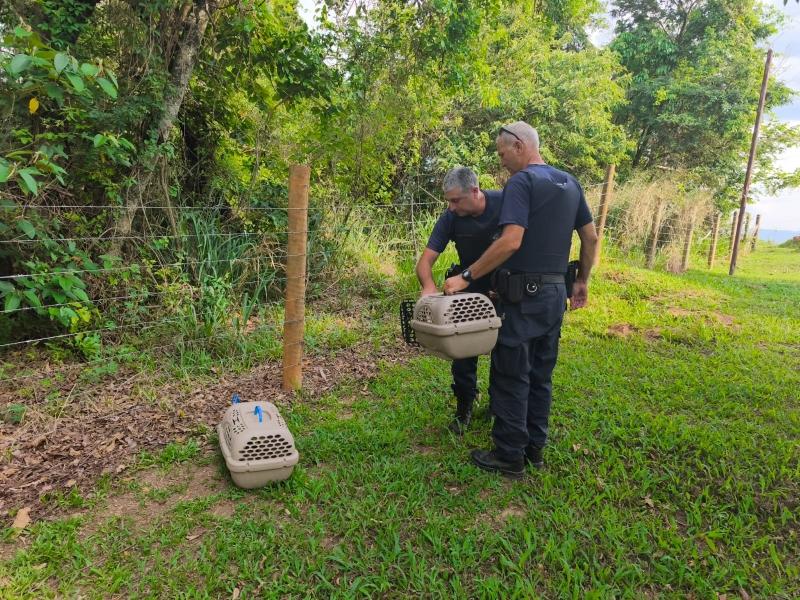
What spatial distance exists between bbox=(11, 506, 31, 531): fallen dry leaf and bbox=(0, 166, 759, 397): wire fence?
3.54 feet

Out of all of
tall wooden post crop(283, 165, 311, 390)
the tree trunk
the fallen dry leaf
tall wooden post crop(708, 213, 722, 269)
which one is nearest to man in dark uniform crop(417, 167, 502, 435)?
tall wooden post crop(283, 165, 311, 390)

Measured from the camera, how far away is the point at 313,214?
19.1 ft

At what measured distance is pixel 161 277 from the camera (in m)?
4.27

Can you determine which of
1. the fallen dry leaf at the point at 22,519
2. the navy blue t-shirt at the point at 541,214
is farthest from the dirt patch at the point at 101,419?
the navy blue t-shirt at the point at 541,214

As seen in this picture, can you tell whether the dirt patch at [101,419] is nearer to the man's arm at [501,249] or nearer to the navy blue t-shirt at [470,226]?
the navy blue t-shirt at [470,226]

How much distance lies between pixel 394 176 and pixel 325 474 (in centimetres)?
683

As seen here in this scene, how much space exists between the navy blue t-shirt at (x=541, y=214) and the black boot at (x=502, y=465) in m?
1.06

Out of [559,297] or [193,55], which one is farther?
[193,55]

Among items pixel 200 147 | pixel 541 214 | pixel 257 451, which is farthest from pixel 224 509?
pixel 200 147

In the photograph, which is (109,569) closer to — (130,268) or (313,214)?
(130,268)

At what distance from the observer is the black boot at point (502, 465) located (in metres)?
2.71

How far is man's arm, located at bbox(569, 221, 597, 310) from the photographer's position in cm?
274

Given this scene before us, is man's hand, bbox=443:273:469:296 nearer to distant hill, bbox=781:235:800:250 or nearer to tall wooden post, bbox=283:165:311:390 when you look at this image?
tall wooden post, bbox=283:165:311:390

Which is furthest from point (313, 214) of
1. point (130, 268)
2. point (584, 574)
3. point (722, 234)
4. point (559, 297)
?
point (722, 234)
